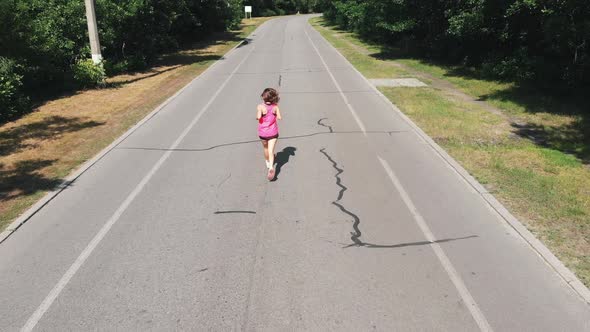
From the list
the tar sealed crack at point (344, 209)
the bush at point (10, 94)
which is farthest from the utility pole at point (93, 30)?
the tar sealed crack at point (344, 209)

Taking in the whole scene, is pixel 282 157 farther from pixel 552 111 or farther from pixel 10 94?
pixel 10 94

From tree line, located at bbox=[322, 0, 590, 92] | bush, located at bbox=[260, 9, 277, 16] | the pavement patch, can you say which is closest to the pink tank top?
tree line, located at bbox=[322, 0, 590, 92]

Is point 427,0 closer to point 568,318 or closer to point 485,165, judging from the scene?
point 485,165

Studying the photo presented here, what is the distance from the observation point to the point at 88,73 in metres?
19.1

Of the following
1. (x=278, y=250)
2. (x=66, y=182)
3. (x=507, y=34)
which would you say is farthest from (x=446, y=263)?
(x=507, y=34)

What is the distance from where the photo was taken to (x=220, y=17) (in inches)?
1833

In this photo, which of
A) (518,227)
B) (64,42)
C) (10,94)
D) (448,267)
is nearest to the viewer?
(448,267)

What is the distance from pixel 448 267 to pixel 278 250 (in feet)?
7.32

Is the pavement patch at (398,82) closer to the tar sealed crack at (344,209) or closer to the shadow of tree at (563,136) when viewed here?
the shadow of tree at (563,136)

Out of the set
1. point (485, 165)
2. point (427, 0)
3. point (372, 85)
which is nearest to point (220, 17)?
point (427, 0)

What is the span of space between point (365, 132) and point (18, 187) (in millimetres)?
7959

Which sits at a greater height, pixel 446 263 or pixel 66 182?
pixel 66 182

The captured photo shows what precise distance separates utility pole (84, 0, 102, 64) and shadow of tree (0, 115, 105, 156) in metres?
5.37

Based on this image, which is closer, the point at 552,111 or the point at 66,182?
the point at 66,182
